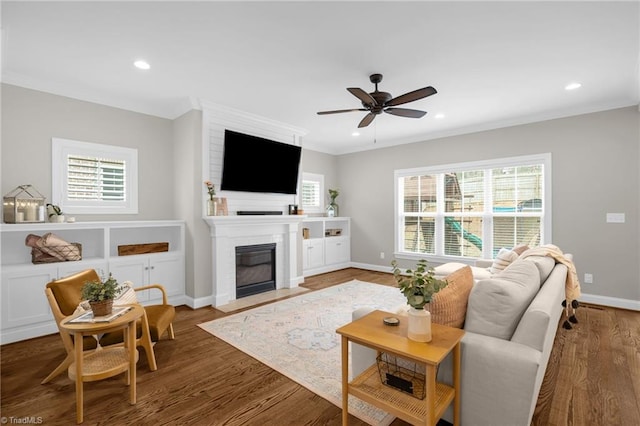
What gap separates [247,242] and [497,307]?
367 centimetres

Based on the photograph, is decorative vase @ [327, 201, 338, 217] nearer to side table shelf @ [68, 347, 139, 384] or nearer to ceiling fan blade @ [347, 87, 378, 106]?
ceiling fan blade @ [347, 87, 378, 106]

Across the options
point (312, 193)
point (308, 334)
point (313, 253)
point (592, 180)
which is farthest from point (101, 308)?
point (592, 180)

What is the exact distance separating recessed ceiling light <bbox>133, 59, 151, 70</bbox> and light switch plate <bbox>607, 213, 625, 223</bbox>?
6036 mm

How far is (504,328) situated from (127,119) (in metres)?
4.80

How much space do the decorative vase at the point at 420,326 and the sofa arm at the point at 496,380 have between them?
0.27m

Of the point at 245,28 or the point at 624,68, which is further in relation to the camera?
the point at 624,68

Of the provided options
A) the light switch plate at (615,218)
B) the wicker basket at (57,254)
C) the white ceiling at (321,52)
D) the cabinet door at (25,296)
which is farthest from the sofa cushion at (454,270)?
the cabinet door at (25,296)

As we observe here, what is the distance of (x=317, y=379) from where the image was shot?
242 cm

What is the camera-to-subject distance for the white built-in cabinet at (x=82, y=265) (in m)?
3.10

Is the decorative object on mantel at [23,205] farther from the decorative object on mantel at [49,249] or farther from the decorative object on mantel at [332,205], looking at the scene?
the decorative object on mantel at [332,205]

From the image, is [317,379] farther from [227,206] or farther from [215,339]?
[227,206]

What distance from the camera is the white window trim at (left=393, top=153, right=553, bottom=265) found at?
15.2 feet

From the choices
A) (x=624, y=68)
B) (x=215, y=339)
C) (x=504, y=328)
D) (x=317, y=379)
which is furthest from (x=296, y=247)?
(x=624, y=68)

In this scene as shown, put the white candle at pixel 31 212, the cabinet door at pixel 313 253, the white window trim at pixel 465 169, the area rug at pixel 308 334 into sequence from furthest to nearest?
the cabinet door at pixel 313 253 → the white window trim at pixel 465 169 → the white candle at pixel 31 212 → the area rug at pixel 308 334
